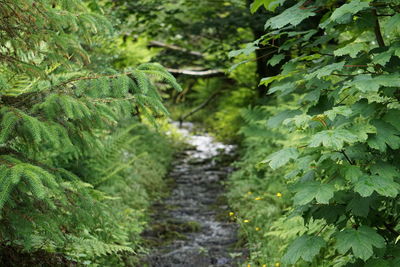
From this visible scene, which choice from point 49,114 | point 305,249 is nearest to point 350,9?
point 305,249

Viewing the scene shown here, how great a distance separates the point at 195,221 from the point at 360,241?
17.4 ft

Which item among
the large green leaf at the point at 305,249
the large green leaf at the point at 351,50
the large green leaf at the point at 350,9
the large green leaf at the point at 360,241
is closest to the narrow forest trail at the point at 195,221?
the large green leaf at the point at 305,249

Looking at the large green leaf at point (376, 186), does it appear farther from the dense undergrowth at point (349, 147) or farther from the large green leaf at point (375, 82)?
the large green leaf at point (375, 82)

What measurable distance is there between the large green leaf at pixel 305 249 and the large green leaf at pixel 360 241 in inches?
4.9

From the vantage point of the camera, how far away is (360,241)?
7.34ft

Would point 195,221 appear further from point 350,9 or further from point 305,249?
point 350,9

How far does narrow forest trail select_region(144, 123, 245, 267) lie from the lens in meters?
5.91

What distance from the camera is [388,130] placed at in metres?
2.24

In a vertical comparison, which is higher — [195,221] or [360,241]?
[360,241]

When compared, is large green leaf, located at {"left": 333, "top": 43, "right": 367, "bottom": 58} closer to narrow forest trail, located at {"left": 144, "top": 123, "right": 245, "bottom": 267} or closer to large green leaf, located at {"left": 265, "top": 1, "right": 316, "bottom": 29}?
large green leaf, located at {"left": 265, "top": 1, "right": 316, "bottom": 29}

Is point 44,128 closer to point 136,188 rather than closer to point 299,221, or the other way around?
point 299,221

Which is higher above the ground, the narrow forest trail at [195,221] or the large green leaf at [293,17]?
the large green leaf at [293,17]

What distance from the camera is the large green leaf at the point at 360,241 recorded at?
218 cm

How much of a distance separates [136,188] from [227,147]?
16.7ft
